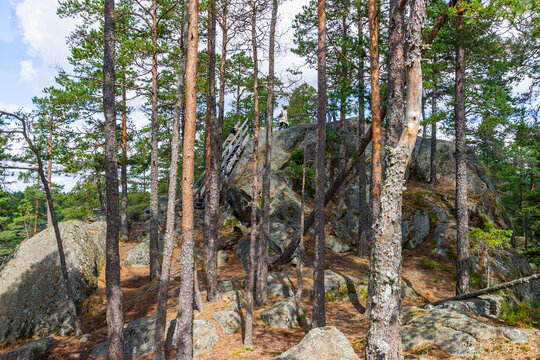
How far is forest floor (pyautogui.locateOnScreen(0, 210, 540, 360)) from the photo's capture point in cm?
591

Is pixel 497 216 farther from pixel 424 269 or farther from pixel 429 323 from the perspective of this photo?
pixel 429 323

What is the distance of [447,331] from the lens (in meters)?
6.28

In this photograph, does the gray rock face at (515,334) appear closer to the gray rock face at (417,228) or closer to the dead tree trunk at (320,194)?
the dead tree trunk at (320,194)

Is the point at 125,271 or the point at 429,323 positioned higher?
the point at 429,323

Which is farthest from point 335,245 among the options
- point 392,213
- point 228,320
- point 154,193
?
point 392,213

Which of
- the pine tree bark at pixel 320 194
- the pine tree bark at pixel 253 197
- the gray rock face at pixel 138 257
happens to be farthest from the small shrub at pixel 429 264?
the gray rock face at pixel 138 257

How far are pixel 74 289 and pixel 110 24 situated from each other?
35.2 feet

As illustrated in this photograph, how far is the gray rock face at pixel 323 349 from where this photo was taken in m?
5.49

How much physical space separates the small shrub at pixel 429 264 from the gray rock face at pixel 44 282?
15.3m

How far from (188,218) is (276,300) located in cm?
588

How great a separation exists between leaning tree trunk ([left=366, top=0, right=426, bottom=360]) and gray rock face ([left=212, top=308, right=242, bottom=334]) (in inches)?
254

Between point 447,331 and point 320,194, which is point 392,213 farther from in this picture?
point 320,194

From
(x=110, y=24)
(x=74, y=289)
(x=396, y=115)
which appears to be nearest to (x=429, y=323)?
(x=396, y=115)

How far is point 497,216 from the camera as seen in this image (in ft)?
55.3
